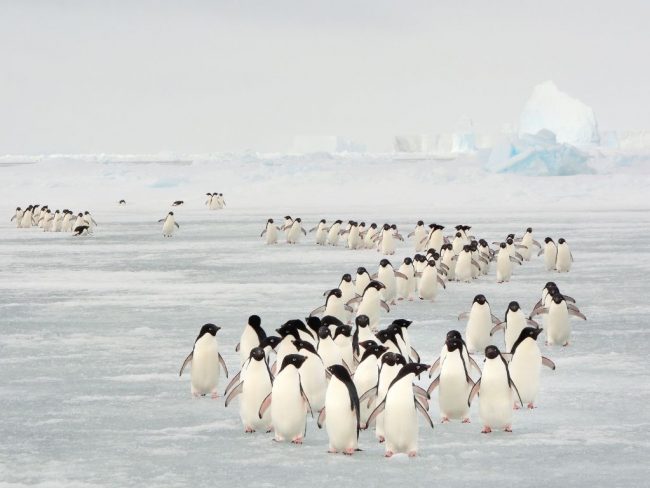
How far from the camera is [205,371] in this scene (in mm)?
7559

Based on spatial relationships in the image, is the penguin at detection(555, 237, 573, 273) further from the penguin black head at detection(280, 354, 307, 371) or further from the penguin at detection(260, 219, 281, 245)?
the penguin black head at detection(280, 354, 307, 371)

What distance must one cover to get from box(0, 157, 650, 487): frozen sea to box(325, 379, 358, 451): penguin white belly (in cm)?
9

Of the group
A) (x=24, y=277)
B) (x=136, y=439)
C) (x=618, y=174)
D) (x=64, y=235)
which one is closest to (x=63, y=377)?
(x=136, y=439)

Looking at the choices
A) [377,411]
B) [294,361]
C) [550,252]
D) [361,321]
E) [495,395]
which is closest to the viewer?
[377,411]

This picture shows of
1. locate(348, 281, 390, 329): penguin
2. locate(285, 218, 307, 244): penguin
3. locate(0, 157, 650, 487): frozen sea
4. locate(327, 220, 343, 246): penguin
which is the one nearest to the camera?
locate(0, 157, 650, 487): frozen sea

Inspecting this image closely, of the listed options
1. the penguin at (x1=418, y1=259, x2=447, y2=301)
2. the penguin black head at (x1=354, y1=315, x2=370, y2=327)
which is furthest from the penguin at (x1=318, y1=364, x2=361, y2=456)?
the penguin at (x1=418, y1=259, x2=447, y2=301)

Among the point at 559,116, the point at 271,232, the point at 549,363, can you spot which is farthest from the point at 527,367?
the point at 559,116

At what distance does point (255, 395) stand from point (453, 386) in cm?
122

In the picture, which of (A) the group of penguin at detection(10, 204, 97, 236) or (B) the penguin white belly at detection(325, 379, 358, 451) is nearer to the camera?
(B) the penguin white belly at detection(325, 379, 358, 451)

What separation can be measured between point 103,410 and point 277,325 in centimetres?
396

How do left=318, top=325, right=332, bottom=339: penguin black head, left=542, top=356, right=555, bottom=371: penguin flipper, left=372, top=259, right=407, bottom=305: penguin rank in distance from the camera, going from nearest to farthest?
left=318, top=325, right=332, bottom=339: penguin black head, left=542, top=356, right=555, bottom=371: penguin flipper, left=372, top=259, right=407, bottom=305: penguin

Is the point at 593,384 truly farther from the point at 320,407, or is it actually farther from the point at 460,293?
the point at 460,293

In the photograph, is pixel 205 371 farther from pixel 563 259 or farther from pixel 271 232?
pixel 271 232

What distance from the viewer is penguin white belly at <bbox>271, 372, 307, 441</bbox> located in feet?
20.5
